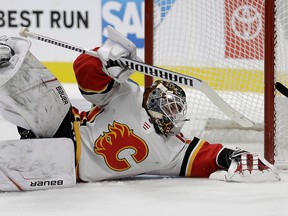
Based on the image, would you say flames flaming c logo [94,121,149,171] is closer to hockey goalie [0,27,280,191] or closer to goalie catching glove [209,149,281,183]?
hockey goalie [0,27,280,191]

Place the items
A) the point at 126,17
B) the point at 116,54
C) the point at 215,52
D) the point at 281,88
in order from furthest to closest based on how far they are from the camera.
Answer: the point at 126,17 → the point at 215,52 → the point at 281,88 → the point at 116,54

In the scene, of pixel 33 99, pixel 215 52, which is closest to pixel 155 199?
pixel 33 99

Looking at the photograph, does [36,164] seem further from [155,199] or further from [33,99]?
[155,199]

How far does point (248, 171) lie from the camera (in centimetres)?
217

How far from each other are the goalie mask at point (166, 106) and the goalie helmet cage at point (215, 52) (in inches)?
25.4

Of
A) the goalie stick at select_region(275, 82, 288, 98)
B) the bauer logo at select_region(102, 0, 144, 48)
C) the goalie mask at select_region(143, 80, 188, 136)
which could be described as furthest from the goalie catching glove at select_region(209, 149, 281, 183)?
the bauer logo at select_region(102, 0, 144, 48)

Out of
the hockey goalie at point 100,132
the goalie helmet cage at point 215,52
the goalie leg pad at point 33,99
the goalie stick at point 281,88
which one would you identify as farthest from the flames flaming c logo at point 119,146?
the goalie helmet cage at point 215,52

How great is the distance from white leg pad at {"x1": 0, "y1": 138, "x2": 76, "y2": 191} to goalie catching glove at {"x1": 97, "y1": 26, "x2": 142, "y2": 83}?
0.22 metres

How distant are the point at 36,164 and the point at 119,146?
0.80 ft

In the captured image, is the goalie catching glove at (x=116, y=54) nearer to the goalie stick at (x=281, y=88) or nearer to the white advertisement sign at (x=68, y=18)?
the goalie stick at (x=281, y=88)

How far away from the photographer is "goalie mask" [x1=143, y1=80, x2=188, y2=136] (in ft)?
7.16

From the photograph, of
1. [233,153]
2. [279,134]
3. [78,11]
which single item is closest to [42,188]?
[233,153]

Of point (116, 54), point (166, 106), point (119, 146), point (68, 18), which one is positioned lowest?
point (119, 146)

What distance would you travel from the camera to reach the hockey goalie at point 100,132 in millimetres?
2066
